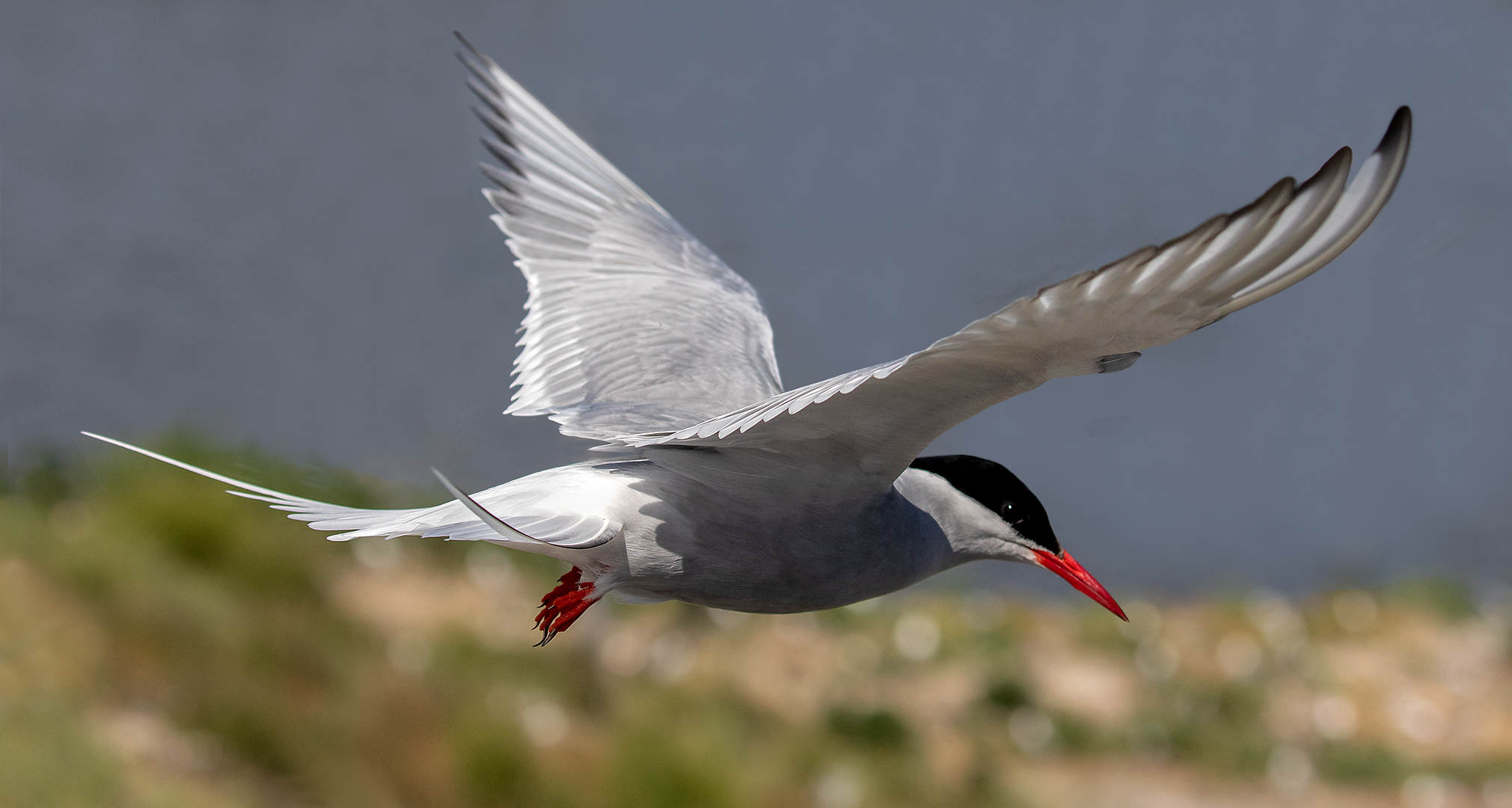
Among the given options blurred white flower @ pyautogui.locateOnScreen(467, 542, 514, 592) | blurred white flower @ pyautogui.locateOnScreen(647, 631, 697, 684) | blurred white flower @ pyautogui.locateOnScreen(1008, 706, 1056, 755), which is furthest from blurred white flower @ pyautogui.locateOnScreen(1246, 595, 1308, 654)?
blurred white flower @ pyautogui.locateOnScreen(467, 542, 514, 592)

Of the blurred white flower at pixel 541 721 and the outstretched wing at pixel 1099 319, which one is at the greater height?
the outstretched wing at pixel 1099 319

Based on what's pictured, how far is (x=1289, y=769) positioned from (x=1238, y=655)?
0.87m

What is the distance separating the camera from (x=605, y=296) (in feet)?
7.89

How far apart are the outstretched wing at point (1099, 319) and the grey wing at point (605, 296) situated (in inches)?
19.0

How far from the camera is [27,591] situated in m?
3.61

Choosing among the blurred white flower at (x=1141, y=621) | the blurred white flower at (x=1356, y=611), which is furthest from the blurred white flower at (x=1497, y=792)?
the blurred white flower at (x=1141, y=621)

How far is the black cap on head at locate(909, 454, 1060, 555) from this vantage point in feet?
6.23

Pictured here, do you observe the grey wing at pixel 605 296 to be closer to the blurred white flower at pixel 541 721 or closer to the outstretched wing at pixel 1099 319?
the outstretched wing at pixel 1099 319

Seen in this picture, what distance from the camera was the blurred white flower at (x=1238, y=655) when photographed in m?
6.35

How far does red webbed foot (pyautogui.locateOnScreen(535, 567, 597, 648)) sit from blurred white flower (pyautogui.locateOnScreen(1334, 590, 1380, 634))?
627cm

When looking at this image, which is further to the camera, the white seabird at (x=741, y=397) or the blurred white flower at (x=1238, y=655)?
the blurred white flower at (x=1238, y=655)

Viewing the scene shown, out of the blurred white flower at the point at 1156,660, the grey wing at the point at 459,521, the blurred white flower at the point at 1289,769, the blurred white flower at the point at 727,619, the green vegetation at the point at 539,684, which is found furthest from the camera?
the blurred white flower at the point at 1156,660

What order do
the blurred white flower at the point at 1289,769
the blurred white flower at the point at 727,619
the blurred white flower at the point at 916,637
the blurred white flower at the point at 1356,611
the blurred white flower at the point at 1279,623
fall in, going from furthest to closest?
the blurred white flower at the point at 1356,611 → the blurred white flower at the point at 1279,623 → the blurred white flower at the point at 916,637 → the blurred white flower at the point at 1289,769 → the blurred white flower at the point at 727,619

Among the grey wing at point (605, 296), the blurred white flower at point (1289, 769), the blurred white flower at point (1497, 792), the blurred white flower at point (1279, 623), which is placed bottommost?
the blurred white flower at point (1497, 792)
